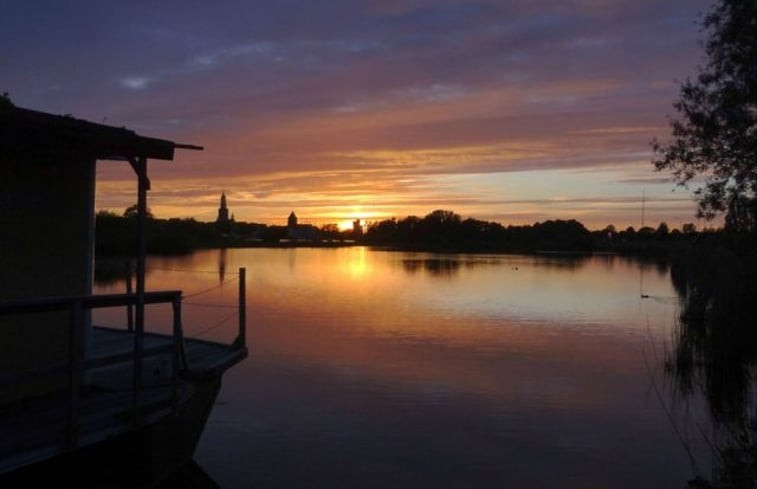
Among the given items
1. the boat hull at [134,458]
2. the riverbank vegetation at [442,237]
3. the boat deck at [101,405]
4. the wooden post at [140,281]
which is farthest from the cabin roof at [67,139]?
the riverbank vegetation at [442,237]

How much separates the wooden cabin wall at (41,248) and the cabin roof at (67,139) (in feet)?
0.78

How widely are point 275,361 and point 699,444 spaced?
9671 mm

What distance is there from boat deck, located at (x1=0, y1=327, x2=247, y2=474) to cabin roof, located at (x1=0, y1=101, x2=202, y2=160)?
6.94 ft

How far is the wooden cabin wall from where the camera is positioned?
7699 mm

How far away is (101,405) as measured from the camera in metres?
7.46

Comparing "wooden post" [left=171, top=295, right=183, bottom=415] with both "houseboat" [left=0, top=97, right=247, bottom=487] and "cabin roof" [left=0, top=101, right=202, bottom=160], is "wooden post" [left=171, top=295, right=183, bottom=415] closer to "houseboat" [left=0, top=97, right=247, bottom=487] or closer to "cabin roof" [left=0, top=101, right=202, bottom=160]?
"houseboat" [left=0, top=97, right=247, bottom=487]

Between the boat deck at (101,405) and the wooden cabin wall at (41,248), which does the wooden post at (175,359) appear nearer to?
the boat deck at (101,405)

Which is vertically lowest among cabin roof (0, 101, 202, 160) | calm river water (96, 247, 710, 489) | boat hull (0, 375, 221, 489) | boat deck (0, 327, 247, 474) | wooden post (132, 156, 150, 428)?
calm river water (96, 247, 710, 489)

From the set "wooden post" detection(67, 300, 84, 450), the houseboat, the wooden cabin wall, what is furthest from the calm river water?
"wooden post" detection(67, 300, 84, 450)

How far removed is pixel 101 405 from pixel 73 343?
3.73 feet

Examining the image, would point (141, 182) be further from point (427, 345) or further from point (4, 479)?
point (427, 345)

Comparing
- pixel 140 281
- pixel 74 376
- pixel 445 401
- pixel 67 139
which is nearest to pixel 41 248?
pixel 140 281

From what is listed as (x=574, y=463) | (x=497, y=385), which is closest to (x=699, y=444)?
(x=574, y=463)

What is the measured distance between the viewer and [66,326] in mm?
8359
